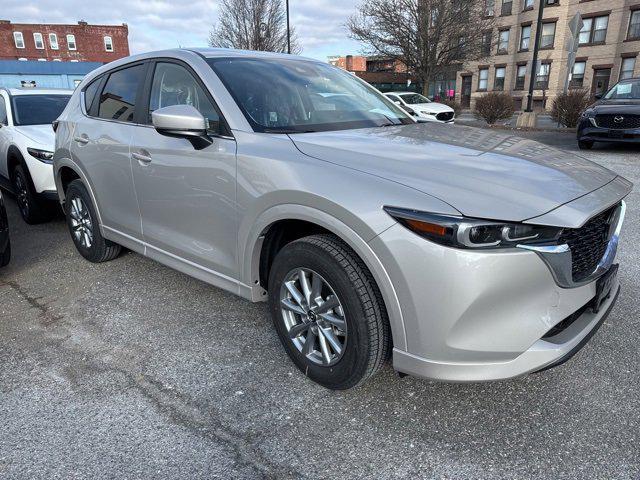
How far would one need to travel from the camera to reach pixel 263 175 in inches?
101

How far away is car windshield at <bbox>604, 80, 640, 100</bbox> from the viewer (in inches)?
432

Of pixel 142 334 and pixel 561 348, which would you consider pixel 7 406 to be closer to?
pixel 142 334

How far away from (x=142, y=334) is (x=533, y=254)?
251cm

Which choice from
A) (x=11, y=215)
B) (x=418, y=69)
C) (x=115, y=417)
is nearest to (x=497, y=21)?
(x=418, y=69)

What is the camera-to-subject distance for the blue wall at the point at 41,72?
3195cm

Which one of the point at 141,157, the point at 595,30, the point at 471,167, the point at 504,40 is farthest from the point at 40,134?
the point at 504,40

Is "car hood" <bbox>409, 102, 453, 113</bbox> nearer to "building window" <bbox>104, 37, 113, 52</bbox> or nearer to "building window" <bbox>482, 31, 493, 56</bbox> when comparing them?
"building window" <bbox>482, 31, 493, 56</bbox>

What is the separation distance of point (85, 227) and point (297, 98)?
8.36 feet

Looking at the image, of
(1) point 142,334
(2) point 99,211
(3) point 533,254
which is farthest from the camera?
(2) point 99,211

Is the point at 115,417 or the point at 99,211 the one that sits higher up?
the point at 99,211

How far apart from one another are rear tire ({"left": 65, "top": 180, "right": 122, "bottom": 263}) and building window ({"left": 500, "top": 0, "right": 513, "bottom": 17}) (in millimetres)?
39410

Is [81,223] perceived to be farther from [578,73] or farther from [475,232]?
[578,73]

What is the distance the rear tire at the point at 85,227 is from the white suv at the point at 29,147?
1.15 m

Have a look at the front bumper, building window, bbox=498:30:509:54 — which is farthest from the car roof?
Result: building window, bbox=498:30:509:54
